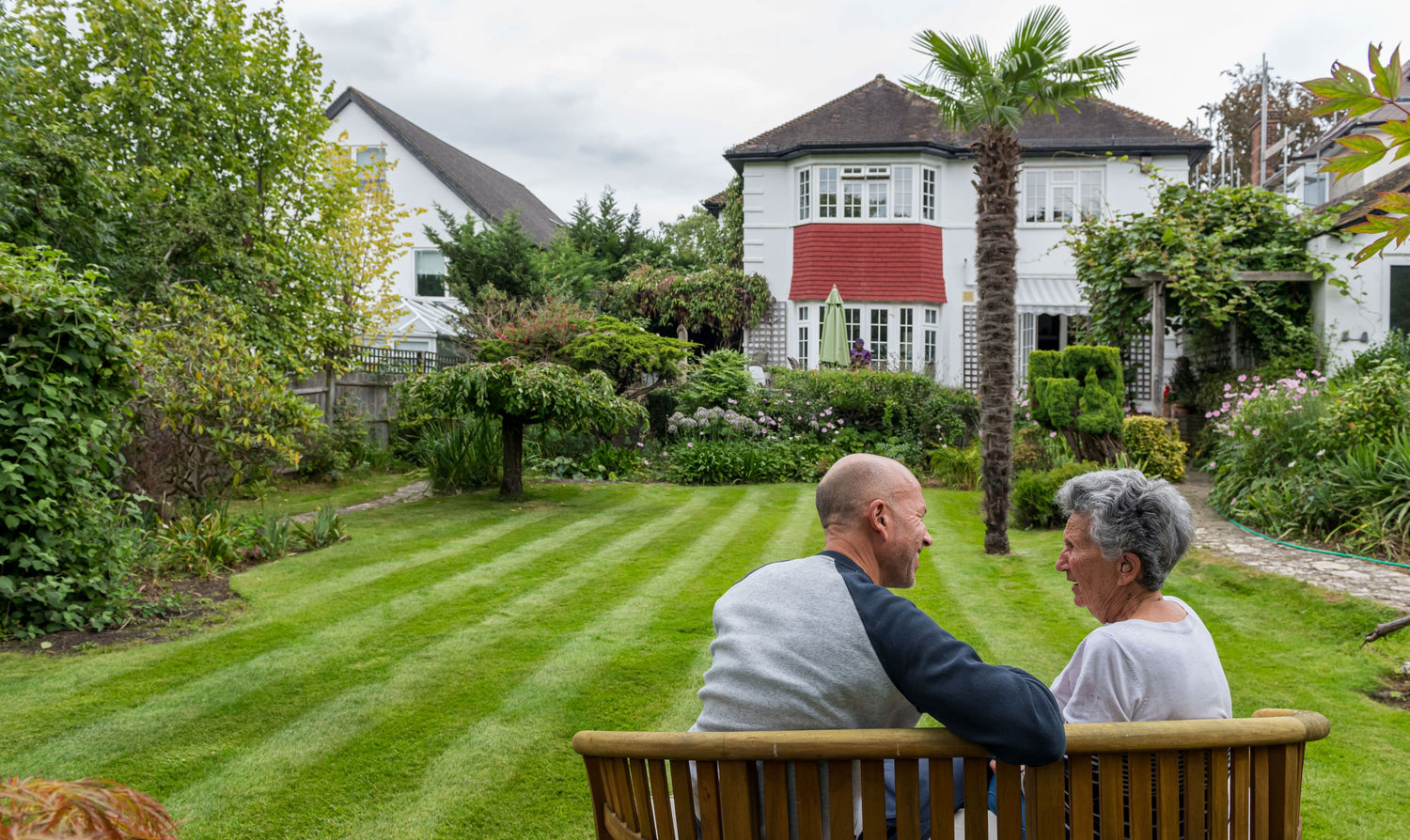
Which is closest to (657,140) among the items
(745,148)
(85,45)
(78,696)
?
(745,148)

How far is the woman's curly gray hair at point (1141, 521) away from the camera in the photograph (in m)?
2.55

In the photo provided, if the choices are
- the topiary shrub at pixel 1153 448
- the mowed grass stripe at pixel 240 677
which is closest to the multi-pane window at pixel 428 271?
the topiary shrub at pixel 1153 448

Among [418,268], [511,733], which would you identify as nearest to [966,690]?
[511,733]

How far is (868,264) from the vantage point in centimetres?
2314

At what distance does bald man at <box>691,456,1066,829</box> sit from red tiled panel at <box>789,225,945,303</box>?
21334mm

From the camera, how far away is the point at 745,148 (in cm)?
2369

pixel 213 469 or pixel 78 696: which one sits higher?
pixel 213 469

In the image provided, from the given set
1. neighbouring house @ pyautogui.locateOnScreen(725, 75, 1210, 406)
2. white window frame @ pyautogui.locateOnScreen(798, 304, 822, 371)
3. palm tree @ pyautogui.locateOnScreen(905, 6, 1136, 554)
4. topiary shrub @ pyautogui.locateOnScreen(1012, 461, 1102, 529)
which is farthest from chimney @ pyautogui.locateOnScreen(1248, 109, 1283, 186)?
palm tree @ pyautogui.locateOnScreen(905, 6, 1136, 554)

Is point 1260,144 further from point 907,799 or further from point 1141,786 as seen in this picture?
point 907,799

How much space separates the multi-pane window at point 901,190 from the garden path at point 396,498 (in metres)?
14.1

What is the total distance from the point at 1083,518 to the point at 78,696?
505 cm

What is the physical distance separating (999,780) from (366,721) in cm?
366

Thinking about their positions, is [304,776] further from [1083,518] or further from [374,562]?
[374,562]

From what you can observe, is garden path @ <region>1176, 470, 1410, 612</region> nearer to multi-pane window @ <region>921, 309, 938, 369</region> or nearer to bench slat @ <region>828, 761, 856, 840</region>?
bench slat @ <region>828, 761, 856, 840</region>
